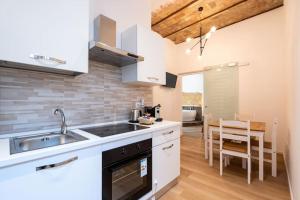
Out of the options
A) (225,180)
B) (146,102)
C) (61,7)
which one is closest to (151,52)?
(146,102)

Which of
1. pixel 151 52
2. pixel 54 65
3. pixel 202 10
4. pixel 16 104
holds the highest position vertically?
pixel 202 10

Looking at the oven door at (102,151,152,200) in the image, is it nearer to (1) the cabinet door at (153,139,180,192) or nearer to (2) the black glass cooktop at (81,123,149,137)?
(1) the cabinet door at (153,139,180,192)

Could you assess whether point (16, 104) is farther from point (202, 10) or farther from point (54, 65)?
point (202, 10)

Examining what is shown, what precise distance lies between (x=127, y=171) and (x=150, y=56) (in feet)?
4.67

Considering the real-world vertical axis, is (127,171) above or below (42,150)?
below

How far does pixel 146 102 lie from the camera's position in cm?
246

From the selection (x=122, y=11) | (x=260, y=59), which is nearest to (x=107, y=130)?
(x=122, y=11)

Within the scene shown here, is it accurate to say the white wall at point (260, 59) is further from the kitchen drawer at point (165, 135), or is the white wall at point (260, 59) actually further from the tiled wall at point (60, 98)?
the tiled wall at point (60, 98)

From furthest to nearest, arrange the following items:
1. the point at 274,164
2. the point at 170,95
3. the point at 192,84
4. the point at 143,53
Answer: the point at 192,84 → the point at 170,95 → the point at 274,164 → the point at 143,53

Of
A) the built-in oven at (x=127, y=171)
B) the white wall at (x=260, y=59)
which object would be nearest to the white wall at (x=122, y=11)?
the built-in oven at (x=127, y=171)

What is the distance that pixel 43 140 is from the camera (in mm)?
1284

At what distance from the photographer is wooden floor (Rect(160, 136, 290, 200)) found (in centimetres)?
176

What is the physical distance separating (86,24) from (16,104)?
903 millimetres

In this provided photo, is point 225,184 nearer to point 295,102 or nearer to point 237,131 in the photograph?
point 237,131
